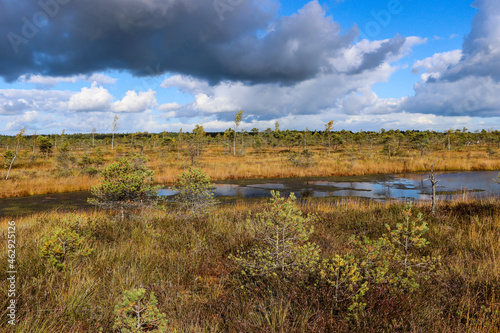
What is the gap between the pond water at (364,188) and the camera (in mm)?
16636

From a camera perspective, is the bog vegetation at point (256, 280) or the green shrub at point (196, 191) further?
the green shrub at point (196, 191)

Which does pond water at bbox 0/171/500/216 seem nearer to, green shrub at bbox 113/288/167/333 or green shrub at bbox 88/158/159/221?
green shrub at bbox 88/158/159/221

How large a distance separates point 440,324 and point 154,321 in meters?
2.78

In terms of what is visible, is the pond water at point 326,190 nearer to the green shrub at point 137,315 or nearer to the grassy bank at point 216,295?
the grassy bank at point 216,295

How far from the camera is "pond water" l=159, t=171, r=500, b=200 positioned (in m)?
16.6

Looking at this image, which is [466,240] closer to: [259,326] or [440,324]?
[440,324]

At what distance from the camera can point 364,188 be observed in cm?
1912

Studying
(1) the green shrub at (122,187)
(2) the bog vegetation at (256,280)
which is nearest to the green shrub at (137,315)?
(2) the bog vegetation at (256,280)

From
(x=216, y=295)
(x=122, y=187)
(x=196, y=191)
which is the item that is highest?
(x=122, y=187)

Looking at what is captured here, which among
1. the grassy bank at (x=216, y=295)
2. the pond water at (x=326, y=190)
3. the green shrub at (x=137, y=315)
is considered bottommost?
the pond water at (x=326, y=190)

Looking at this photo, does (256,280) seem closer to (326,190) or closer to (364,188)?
(326,190)

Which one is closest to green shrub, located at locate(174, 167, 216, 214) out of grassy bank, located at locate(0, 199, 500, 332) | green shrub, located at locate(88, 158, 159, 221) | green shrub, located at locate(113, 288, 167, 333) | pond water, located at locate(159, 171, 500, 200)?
green shrub, located at locate(88, 158, 159, 221)

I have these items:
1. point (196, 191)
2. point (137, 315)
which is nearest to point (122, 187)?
point (196, 191)

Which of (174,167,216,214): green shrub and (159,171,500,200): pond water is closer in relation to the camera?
(174,167,216,214): green shrub
